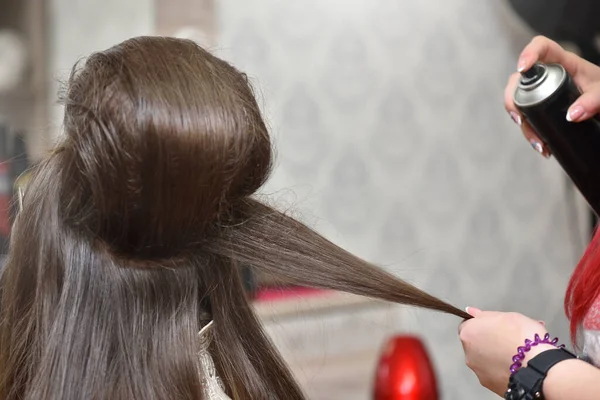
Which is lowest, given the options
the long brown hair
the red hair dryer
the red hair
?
the red hair dryer

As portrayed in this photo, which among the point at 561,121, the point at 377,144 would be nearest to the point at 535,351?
the point at 561,121

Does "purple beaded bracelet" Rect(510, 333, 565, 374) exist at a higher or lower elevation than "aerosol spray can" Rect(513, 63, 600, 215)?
lower

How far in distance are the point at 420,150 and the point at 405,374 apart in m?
0.65

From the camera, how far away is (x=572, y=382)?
2.03ft

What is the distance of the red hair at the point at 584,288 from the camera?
27.9 inches

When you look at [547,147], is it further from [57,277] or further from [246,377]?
[57,277]

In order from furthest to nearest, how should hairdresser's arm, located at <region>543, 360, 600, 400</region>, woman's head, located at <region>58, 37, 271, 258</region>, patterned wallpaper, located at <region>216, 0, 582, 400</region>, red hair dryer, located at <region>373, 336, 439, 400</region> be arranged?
patterned wallpaper, located at <region>216, 0, 582, 400</region>
red hair dryer, located at <region>373, 336, 439, 400</region>
hairdresser's arm, located at <region>543, 360, 600, 400</region>
woman's head, located at <region>58, 37, 271, 258</region>

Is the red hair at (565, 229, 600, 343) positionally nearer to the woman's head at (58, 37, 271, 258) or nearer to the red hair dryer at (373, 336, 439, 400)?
the woman's head at (58, 37, 271, 258)

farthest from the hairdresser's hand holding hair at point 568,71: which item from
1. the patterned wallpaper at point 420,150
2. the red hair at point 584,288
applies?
the patterned wallpaper at point 420,150

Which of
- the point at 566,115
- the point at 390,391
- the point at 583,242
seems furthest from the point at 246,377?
the point at 583,242

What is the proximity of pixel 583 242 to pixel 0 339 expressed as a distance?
1.82 meters

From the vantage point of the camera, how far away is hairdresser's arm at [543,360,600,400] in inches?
24.1

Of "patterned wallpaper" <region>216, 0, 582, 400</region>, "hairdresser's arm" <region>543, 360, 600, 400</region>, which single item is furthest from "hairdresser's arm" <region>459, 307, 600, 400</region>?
"patterned wallpaper" <region>216, 0, 582, 400</region>

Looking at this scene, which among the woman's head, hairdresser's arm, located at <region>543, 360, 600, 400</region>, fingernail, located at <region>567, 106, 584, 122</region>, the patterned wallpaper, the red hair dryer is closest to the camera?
the woman's head
